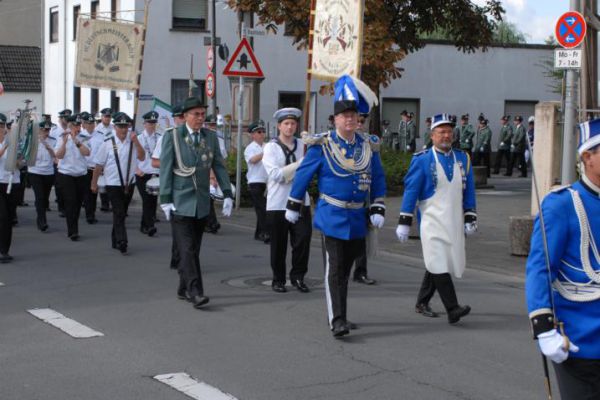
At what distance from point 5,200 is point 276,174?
4007 mm

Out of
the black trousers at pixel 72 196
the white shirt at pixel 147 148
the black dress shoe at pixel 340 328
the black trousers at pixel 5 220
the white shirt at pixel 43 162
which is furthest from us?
the white shirt at pixel 43 162

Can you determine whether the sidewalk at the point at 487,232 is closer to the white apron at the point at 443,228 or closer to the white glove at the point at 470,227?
the white glove at the point at 470,227

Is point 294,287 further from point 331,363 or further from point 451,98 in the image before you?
point 451,98

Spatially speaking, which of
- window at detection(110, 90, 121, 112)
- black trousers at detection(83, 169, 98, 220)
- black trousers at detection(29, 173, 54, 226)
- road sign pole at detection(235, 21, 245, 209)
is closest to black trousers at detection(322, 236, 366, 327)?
black trousers at detection(29, 173, 54, 226)

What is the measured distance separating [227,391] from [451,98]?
109ft

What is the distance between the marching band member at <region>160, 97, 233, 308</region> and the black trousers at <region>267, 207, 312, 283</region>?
38.0 inches

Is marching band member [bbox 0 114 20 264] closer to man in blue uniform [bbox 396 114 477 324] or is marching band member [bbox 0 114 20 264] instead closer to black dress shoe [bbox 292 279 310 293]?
black dress shoe [bbox 292 279 310 293]

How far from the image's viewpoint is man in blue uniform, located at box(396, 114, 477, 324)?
8328mm

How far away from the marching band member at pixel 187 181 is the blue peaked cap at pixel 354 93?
178 centimetres

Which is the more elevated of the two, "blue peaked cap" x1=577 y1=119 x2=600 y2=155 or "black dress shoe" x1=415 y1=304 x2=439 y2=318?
"blue peaked cap" x1=577 y1=119 x2=600 y2=155

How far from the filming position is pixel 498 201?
21.5m

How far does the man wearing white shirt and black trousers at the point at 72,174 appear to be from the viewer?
1468 cm

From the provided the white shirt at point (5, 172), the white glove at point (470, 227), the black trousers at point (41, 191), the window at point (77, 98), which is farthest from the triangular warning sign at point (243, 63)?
the window at point (77, 98)

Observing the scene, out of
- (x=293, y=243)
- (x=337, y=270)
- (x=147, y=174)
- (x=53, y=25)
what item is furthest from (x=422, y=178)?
(x=53, y=25)
